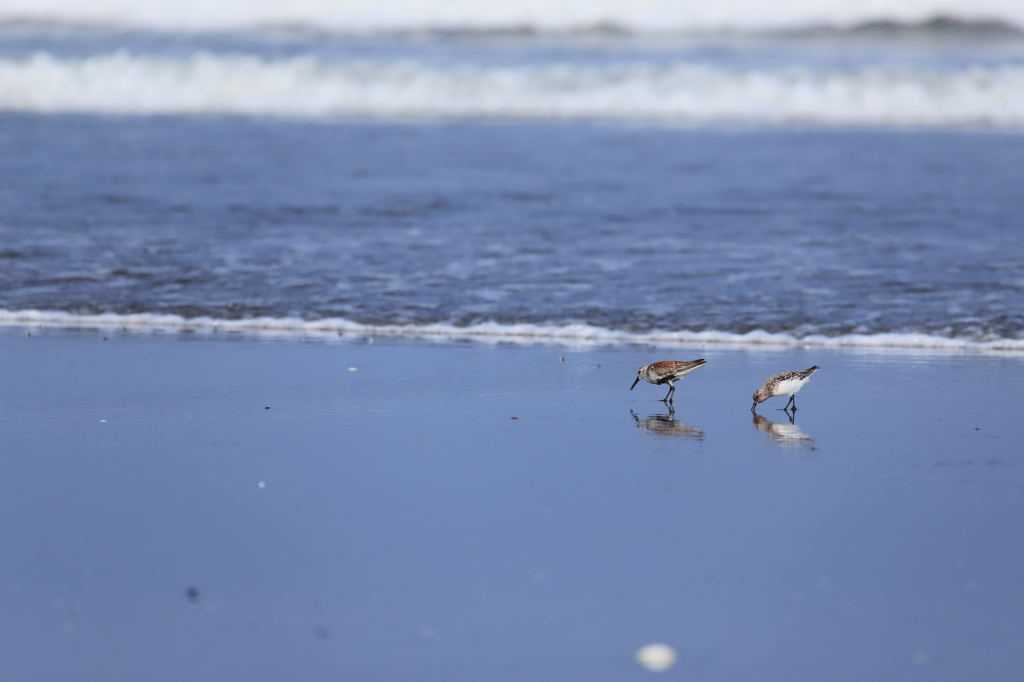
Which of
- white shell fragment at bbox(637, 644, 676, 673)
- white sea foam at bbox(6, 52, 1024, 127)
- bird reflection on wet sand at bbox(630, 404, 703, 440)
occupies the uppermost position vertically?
white sea foam at bbox(6, 52, 1024, 127)

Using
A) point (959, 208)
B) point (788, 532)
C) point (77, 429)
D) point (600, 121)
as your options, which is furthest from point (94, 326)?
point (600, 121)

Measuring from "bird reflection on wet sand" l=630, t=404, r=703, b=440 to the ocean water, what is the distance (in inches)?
85.7

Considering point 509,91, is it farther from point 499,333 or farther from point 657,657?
point 657,657

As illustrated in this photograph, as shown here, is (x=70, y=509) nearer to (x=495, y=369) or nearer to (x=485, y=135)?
(x=495, y=369)

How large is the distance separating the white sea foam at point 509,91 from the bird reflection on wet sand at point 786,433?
62.7ft

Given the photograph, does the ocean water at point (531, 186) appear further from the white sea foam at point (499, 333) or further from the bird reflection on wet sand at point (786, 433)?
the bird reflection on wet sand at point (786, 433)

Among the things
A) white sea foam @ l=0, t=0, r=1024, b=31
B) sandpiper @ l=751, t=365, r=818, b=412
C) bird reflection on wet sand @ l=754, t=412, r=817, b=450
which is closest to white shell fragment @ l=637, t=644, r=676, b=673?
bird reflection on wet sand @ l=754, t=412, r=817, b=450

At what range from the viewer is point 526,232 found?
11.0 metres

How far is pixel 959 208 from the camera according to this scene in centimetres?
1219

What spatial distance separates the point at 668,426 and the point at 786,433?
49 centimetres

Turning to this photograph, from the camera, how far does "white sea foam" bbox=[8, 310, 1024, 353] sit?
23.2ft

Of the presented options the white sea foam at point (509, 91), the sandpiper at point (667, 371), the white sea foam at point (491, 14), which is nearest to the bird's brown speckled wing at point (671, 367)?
the sandpiper at point (667, 371)

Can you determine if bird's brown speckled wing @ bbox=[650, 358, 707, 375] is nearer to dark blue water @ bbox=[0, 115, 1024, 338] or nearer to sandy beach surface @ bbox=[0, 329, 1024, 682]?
sandy beach surface @ bbox=[0, 329, 1024, 682]

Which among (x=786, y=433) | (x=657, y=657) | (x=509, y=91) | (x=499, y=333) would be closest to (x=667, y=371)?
(x=786, y=433)
